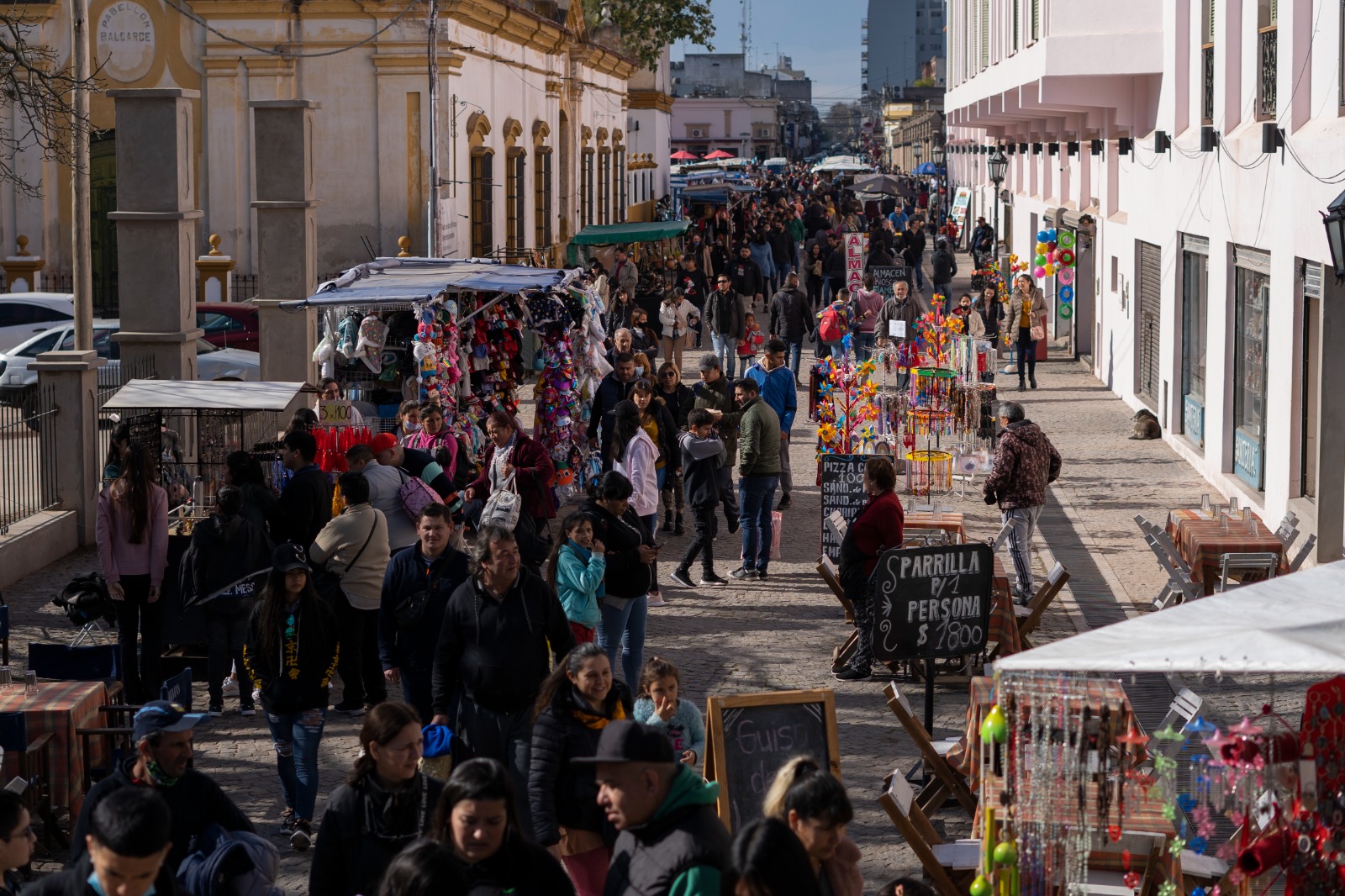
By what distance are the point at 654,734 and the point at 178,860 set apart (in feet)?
6.59

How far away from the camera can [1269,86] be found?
1652 cm

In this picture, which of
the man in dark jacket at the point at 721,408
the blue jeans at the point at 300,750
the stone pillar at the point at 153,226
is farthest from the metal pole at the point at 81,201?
the blue jeans at the point at 300,750

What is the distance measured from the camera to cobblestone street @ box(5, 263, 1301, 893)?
9.54 m

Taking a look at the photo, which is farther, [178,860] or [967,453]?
[967,453]

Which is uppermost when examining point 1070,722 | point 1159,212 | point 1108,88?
point 1108,88

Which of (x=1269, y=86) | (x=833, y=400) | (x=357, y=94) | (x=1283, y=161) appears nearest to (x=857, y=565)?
(x=833, y=400)

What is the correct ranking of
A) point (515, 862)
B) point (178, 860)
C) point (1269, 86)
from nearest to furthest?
point (515, 862), point (178, 860), point (1269, 86)

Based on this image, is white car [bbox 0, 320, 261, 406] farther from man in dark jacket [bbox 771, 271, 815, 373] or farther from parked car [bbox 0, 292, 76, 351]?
man in dark jacket [bbox 771, 271, 815, 373]

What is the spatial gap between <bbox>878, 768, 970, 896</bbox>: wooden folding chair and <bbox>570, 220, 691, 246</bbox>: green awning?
84.0 ft

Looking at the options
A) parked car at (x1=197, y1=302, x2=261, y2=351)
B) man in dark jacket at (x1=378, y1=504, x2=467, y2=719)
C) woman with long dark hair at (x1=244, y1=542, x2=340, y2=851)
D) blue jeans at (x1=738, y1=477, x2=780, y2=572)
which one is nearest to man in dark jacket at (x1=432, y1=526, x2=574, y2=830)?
woman with long dark hair at (x1=244, y1=542, x2=340, y2=851)

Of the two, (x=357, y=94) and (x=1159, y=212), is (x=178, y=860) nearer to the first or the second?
(x=1159, y=212)

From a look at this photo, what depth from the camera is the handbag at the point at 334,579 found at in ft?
31.6

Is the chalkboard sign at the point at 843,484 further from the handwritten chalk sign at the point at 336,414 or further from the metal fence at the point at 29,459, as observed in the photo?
the metal fence at the point at 29,459

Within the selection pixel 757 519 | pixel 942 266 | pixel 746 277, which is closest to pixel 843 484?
pixel 757 519
